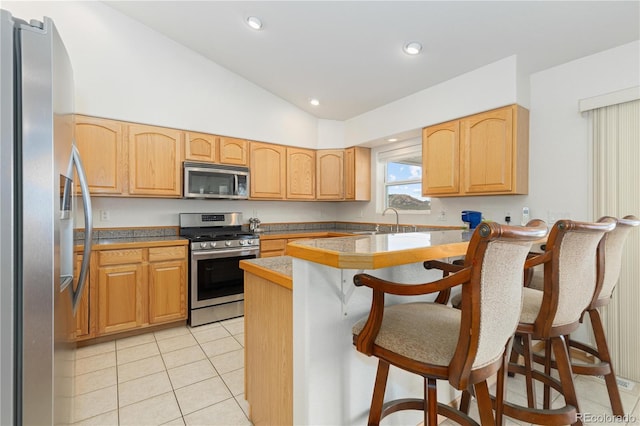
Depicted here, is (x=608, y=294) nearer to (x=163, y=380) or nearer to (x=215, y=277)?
(x=163, y=380)

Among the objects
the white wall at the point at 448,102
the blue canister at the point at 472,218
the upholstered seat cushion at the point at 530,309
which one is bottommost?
the upholstered seat cushion at the point at 530,309

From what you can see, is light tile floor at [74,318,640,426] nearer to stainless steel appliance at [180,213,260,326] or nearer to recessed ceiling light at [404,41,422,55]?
stainless steel appliance at [180,213,260,326]

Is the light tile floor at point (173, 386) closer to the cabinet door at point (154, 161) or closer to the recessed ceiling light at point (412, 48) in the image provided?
the cabinet door at point (154, 161)

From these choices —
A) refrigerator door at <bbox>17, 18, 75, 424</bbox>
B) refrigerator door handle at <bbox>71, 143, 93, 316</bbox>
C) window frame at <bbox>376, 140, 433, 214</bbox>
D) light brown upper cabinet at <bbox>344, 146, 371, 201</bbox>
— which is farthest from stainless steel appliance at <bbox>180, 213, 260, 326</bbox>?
refrigerator door at <bbox>17, 18, 75, 424</bbox>

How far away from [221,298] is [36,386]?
8.47ft

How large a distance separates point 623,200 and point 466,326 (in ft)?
7.93

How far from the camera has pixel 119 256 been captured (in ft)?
9.39

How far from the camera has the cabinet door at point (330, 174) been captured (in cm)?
457

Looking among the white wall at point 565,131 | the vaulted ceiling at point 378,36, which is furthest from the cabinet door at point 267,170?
the white wall at point 565,131

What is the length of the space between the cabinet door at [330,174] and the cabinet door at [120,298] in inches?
102

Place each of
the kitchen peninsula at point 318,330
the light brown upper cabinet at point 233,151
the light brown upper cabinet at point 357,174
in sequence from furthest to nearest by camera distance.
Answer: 1. the light brown upper cabinet at point 357,174
2. the light brown upper cabinet at point 233,151
3. the kitchen peninsula at point 318,330

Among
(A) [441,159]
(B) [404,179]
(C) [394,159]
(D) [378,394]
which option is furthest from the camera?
(C) [394,159]

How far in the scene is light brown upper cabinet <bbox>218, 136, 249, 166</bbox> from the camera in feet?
12.2

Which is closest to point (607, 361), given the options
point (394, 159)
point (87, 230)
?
point (87, 230)
